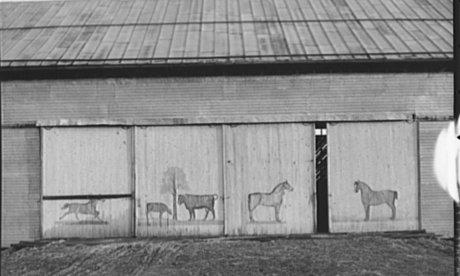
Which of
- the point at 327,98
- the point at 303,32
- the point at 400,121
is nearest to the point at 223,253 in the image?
the point at 327,98

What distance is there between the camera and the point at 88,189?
11164 mm

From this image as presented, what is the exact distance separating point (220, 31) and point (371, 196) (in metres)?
5.29

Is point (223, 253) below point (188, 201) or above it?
below

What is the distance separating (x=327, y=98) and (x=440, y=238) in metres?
3.59

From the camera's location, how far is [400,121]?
11312mm

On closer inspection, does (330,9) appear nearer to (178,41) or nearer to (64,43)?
(178,41)

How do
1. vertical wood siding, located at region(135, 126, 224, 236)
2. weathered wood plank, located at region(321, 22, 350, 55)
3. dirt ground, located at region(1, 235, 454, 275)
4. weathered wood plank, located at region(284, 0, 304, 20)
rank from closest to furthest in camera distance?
dirt ground, located at region(1, 235, 454, 275) → vertical wood siding, located at region(135, 126, 224, 236) → weathered wood plank, located at region(321, 22, 350, 55) → weathered wood plank, located at region(284, 0, 304, 20)

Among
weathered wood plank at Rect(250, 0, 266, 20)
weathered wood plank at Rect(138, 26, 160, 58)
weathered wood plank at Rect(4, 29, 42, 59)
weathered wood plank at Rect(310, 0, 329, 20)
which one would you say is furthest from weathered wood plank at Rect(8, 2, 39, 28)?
weathered wood plank at Rect(310, 0, 329, 20)

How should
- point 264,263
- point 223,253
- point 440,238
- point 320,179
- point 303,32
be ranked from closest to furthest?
point 264,263
point 223,253
point 440,238
point 320,179
point 303,32

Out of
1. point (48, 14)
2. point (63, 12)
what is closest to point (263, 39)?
point (63, 12)

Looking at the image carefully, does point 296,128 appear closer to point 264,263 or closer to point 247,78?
point 247,78

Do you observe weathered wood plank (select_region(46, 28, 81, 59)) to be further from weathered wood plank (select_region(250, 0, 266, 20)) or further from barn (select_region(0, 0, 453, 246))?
weathered wood plank (select_region(250, 0, 266, 20))

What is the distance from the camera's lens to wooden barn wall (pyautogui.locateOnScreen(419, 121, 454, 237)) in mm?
11281

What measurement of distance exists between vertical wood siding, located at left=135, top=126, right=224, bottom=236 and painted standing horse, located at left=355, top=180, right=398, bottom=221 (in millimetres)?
2871
